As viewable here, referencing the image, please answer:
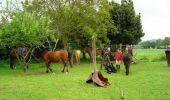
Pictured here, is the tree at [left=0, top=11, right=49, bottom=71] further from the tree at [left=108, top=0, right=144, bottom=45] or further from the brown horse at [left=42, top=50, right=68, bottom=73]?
the tree at [left=108, top=0, right=144, bottom=45]

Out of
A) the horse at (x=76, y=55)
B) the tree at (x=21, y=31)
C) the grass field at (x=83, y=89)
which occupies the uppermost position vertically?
the tree at (x=21, y=31)

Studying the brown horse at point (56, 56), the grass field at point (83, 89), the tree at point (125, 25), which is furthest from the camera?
the tree at point (125, 25)

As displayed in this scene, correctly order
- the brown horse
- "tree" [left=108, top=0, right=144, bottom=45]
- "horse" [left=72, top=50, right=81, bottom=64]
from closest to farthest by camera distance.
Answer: the brown horse
"horse" [left=72, top=50, right=81, bottom=64]
"tree" [left=108, top=0, right=144, bottom=45]

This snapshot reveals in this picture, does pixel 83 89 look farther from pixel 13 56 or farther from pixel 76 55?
pixel 76 55

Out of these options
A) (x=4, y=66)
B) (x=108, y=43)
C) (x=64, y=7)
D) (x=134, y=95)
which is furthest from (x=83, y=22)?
(x=134, y=95)

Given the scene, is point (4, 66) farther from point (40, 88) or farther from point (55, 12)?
point (40, 88)

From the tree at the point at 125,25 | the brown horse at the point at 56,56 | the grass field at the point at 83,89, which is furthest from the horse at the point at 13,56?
the tree at the point at 125,25

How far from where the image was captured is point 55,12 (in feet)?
128

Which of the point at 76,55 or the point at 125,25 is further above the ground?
the point at 125,25

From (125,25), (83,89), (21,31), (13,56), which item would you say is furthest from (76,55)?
(83,89)

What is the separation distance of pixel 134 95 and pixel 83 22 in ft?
74.0

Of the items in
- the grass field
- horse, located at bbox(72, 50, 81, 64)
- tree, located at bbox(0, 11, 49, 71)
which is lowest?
the grass field

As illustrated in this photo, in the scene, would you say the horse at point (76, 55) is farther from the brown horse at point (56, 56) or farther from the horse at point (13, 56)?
the brown horse at point (56, 56)

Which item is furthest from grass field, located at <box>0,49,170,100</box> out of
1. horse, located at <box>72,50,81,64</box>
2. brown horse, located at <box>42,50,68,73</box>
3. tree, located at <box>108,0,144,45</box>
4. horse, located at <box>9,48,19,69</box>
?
tree, located at <box>108,0,144,45</box>
